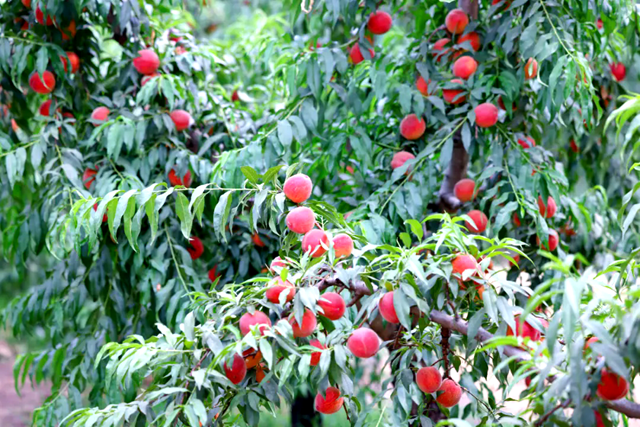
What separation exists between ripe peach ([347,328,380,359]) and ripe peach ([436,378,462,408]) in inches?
6.2

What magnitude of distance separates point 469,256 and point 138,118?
1070 millimetres

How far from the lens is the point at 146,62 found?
1721 millimetres

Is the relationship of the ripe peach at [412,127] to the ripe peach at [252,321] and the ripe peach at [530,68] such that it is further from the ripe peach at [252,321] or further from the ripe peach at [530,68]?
the ripe peach at [252,321]

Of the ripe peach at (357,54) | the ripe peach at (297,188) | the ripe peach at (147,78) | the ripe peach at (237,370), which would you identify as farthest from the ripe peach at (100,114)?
the ripe peach at (237,370)

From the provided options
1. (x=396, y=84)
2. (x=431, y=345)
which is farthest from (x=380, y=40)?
(x=431, y=345)

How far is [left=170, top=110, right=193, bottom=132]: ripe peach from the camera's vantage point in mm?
1699

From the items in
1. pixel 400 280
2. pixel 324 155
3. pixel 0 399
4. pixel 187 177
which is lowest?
pixel 0 399

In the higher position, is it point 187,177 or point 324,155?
point 324,155

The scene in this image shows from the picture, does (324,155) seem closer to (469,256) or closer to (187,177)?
(187,177)

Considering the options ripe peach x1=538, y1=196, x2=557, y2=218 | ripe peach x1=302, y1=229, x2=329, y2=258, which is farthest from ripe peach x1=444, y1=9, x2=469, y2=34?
ripe peach x1=302, y1=229, x2=329, y2=258

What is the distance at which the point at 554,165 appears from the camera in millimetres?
1610

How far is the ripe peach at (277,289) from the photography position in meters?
0.91

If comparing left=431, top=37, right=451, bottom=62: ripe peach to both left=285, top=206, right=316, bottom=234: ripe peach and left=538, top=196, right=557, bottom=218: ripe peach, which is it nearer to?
left=538, top=196, right=557, bottom=218: ripe peach

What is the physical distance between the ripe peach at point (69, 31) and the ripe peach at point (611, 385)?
158 cm
